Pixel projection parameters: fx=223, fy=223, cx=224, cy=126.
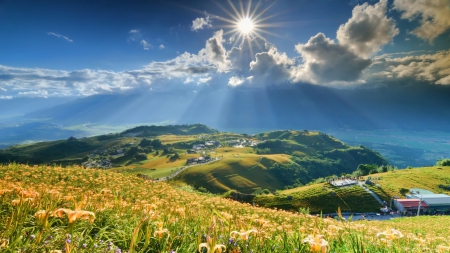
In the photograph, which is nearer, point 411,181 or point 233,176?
point 411,181

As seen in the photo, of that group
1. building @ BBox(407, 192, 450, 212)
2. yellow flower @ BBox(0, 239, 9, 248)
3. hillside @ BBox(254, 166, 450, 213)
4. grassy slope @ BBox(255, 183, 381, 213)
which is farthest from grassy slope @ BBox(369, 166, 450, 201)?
yellow flower @ BBox(0, 239, 9, 248)

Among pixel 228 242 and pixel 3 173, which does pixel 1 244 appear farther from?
pixel 3 173

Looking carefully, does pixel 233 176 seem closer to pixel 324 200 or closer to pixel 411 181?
pixel 324 200

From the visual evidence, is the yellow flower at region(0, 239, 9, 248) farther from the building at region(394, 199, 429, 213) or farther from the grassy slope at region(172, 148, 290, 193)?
the grassy slope at region(172, 148, 290, 193)

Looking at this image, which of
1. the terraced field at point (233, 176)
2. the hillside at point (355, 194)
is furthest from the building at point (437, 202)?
the terraced field at point (233, 176)

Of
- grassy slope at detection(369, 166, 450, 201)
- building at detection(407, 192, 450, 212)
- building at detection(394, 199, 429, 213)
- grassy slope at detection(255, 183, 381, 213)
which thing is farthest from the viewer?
grassy slope at detection(369, 166, 450, 201)

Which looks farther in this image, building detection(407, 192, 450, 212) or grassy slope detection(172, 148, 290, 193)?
grassy slope detection(172, 148, 290, 193)

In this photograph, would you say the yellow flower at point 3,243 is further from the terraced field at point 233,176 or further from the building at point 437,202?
the terraced field at point 233,176

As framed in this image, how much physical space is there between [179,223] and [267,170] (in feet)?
509

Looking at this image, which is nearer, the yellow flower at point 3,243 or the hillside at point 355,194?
the yellow flower at point 3,243

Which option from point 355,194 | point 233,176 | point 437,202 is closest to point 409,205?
point 437,202

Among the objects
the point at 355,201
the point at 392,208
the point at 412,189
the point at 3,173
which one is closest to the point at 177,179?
the point at 355,201

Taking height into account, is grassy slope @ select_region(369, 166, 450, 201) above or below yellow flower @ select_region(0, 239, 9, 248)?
below

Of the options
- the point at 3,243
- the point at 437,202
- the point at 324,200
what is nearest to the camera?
the point at 3,243
